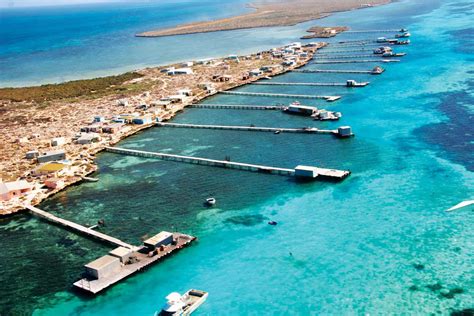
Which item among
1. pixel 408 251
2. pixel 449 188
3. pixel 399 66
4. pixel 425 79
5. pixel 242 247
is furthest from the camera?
Answer: pixel 399 66

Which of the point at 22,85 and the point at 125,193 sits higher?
the point at 22,85

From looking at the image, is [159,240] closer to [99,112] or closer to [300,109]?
[300,109]

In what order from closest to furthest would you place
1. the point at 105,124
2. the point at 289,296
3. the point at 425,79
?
the point at 289,296 < the point at 105,124 < the point at 425,79


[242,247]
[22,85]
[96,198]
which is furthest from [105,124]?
[22,85]

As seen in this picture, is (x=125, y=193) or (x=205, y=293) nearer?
(x=205, y=293)

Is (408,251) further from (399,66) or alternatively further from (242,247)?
(399,66)

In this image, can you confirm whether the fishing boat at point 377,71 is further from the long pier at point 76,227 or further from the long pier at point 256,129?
the long pier at point 76,227

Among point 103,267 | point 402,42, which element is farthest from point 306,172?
point 402,42
